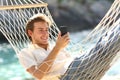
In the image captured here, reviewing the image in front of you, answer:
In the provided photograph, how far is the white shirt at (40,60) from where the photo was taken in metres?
1.66

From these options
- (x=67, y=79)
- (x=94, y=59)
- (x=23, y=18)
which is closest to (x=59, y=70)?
(x=67, y=79)

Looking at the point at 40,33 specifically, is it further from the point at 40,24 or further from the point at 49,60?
the point at 49,60

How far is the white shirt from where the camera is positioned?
5.44 feet

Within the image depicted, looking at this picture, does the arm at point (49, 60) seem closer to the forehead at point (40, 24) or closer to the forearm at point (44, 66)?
the forearm at point (44, 66)

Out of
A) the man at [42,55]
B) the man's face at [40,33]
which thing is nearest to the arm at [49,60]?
the man at [42,55]

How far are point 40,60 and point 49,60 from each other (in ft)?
0.26

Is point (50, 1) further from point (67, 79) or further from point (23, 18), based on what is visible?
point (67, 79)

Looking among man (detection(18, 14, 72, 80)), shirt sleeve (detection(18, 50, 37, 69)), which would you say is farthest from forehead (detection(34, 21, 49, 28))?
shirt sleeve (detection(18, 50, 37, 69))

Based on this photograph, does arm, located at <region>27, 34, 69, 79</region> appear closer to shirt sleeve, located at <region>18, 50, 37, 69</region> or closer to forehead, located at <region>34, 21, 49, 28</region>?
shirt sleeve, located at <region>18, 50, 37, 69</region>

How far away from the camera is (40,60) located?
1.69m

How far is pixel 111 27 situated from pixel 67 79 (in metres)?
0.27

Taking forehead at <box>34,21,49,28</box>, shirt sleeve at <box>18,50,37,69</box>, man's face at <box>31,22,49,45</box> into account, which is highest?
forehead at <box>34,21,49,28</box>

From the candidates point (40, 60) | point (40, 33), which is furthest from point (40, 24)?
point (40, 60)

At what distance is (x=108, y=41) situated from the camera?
1.55 meters
